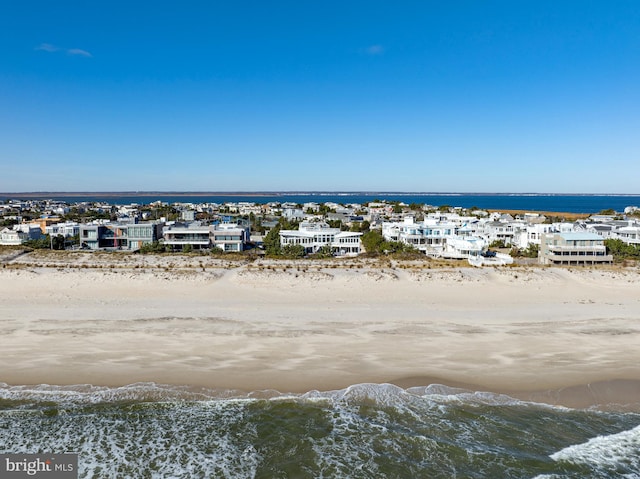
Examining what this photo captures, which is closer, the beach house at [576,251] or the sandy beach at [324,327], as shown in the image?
the sandy beach at [324,327]

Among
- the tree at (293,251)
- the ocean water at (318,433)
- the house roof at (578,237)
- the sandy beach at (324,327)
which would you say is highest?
the house roof at (578,237)

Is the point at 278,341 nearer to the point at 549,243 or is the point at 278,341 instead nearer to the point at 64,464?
the point at 64,464

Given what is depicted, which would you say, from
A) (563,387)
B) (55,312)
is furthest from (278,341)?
(55,312)

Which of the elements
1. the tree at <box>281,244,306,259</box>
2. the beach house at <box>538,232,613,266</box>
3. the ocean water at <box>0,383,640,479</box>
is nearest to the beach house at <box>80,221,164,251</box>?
the tree at <box>281,244,306,259</box>

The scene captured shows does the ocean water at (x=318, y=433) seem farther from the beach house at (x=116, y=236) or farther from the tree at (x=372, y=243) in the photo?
the beach house at (x=116, y=236)

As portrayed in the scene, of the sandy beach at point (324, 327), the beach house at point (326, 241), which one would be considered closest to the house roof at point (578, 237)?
the sandy beach at point (324, 327)

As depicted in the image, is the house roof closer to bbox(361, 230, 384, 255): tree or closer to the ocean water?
bbox(361, 230, 384, 255): tree
